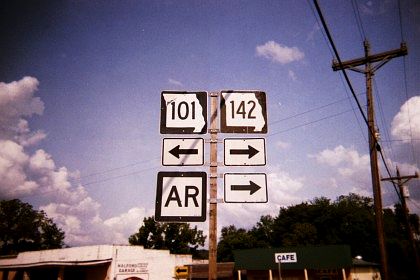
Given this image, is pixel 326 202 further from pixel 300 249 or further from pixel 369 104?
pixel 369 104

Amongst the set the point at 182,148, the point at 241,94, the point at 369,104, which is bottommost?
the point at 182,148

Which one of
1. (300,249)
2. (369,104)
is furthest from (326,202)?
(369,104)

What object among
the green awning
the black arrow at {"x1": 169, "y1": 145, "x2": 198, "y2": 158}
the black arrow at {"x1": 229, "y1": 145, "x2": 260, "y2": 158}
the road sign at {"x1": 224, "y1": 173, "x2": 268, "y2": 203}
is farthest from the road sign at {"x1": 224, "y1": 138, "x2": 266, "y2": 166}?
the green awning

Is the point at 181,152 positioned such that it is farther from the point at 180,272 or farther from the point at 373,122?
the point at 373,122

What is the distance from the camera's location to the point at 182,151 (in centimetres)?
468

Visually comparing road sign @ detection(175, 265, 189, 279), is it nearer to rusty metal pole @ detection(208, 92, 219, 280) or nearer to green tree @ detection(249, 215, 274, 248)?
rusty metal pole @ detection(208, 92, 219, 280)

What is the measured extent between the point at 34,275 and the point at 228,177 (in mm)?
46630

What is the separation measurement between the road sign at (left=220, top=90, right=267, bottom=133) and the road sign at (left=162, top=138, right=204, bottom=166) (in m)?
0.51

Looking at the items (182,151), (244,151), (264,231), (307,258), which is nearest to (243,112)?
(244,151)

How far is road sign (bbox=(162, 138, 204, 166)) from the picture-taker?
4625 millimetres

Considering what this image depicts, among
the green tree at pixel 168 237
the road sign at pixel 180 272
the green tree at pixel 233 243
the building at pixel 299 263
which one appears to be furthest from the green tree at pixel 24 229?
the road sign at pixel 180 272

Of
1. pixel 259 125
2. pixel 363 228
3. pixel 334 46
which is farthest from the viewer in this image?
pixel 363 228

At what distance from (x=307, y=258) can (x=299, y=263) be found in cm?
99

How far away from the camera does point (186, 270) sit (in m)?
13.1
